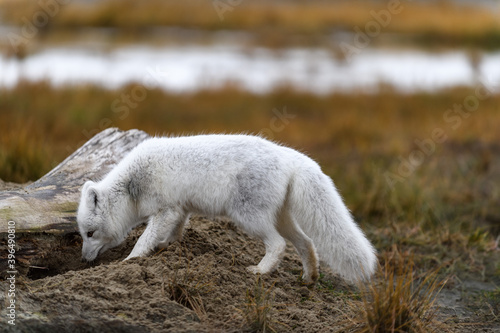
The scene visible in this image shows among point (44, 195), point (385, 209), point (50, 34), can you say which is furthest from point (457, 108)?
point (50, 34)

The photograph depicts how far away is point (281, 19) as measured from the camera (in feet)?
94.0

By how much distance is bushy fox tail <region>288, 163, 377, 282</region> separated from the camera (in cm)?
454

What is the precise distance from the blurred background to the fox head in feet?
8.71

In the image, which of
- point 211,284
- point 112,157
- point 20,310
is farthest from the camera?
point 112,157

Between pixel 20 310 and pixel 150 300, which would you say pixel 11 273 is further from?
pixel 150 300

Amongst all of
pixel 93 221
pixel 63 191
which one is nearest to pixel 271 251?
pixel 93 221

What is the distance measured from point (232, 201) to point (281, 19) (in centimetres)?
2499

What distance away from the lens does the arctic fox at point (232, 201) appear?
4676 mm

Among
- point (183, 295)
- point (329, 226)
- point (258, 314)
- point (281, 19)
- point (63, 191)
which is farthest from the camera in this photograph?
point (281, 19)

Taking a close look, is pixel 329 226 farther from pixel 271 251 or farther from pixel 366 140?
pixel 366 140

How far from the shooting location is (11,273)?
465 cm

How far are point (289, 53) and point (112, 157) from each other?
18.4 metres

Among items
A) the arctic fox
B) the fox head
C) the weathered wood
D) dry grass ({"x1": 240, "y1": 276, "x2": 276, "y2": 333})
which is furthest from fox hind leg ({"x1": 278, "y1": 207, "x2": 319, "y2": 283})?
the weathered wood

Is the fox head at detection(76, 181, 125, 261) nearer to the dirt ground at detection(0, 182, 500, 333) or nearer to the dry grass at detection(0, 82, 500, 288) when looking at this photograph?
the dirt ground at detection(0, 182, 500, 333)
